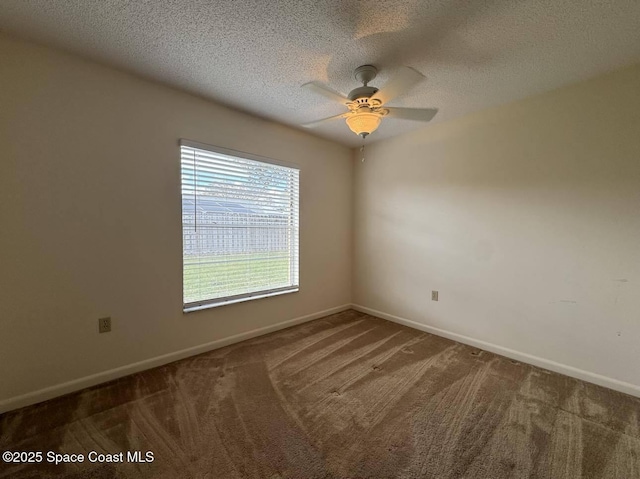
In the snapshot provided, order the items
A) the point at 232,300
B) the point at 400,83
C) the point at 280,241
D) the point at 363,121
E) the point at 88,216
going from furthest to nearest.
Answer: the point at 280,241 → the point at 232,300 → the point at 88,216 → the point at 363,121 → the point at 400,83

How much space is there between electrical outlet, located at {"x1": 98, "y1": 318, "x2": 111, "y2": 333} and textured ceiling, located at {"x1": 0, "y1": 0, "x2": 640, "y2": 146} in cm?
195

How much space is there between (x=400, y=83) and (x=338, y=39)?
53 cm

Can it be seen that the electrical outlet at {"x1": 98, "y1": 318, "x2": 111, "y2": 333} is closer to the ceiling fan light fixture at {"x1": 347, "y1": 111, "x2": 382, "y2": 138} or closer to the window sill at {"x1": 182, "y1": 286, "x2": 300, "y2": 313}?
the window sill at {"x1": 182, "y1": 286, "x2": 300, "y2": 313}

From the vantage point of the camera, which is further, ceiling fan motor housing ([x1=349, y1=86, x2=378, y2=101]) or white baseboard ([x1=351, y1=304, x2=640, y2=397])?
white baseboard ([x1=351, y1=304, x2=640, y2=397])

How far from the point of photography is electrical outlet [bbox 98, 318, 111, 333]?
2086mm

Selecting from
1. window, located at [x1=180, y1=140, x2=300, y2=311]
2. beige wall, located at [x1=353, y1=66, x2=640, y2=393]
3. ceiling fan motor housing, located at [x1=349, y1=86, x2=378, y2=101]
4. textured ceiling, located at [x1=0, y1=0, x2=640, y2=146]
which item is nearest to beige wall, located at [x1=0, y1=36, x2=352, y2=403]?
window, located at [x1=180, y1=140, x2=300, y2=311]

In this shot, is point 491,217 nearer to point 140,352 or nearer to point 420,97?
point 420,97

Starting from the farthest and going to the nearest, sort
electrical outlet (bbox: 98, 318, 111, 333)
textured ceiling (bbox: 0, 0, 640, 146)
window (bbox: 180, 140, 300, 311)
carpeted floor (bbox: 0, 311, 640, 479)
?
1. window (bbox: 180, 140, 300, 311)
2. electrical outlet (bbox: 98, 318, 111, 333)
3. textured ceiling (bbox: 0, 0, 640, 146)
4. carpeted floor (bbox: 0, 311, 640, 479)

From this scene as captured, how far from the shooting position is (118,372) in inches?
85.0

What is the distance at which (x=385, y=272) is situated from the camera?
3689mm

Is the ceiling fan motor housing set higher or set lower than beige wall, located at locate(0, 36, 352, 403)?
higher

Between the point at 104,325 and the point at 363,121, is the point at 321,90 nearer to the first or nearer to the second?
the point at 363,121

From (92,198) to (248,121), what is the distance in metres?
1.59

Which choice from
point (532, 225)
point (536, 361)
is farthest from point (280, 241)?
point (536, 361)
